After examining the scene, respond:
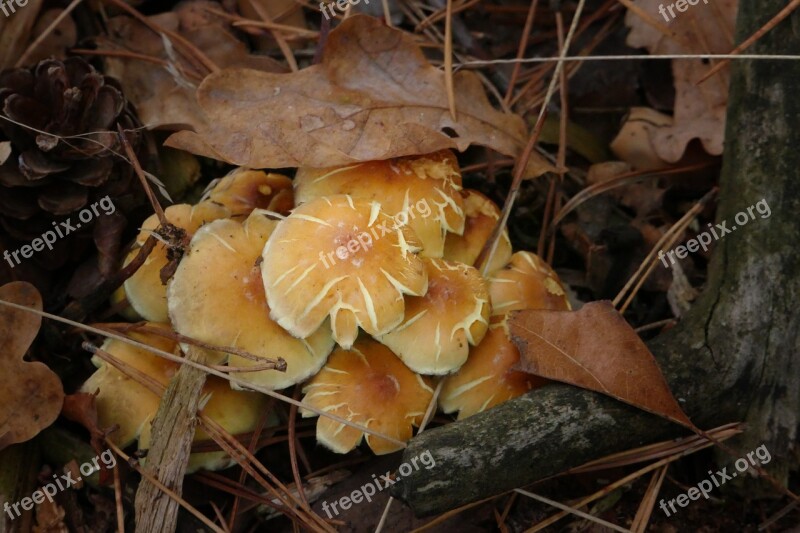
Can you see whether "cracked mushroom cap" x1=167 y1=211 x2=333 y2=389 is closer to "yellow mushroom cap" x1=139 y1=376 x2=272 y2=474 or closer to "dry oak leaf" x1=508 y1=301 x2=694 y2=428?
"yellow mushroom cap" x1=139 y1=376 x2=272 y2=474

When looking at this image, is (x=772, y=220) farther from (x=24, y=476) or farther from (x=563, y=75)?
(x=24, y=476)

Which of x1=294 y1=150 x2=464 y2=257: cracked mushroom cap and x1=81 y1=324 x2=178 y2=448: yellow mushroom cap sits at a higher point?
x1=294 y1=150 x2=464 y2=257: cracked mushroom cap

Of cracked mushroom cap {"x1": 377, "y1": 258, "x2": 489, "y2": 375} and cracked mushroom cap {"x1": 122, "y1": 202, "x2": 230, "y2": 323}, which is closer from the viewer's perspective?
cracked mushroom cap {"x1": 377, "y1": 258, "x2": 489, "y2": 375}

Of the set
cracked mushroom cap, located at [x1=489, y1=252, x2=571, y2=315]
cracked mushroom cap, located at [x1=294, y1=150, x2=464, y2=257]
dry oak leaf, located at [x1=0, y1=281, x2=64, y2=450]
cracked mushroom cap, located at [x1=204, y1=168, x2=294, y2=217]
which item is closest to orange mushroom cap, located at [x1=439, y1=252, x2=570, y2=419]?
cracked mushroom cap, located at [x1=489, y1=252, x2=571, y2=315]

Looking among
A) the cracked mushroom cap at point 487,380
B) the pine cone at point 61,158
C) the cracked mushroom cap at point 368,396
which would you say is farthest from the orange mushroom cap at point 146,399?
the cracked mushroom cap at point 487,380

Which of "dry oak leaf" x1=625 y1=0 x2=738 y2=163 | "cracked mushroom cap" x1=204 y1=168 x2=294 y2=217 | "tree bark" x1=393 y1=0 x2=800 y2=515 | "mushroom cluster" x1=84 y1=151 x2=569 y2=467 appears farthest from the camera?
"dry oak leaf" x1=625 y1=0 x2=738 y2=163

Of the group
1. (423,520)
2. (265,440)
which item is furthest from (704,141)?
(265,440)
